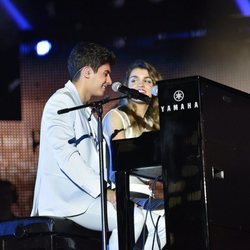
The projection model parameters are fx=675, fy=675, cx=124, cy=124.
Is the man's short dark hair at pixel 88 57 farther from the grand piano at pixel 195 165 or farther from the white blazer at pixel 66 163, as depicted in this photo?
the grand piano at pixel 195 165

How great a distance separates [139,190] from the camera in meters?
3.40

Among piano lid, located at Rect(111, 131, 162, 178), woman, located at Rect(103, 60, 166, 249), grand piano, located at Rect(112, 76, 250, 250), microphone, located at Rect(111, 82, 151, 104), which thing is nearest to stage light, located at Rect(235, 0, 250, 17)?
woman, located at Rect(103, 60, 166, 249)

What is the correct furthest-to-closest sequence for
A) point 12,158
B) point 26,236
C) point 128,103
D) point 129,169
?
point 12,158 < point 128,103 < point 26,236 < point 129,169

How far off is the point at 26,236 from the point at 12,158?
53.4 inches

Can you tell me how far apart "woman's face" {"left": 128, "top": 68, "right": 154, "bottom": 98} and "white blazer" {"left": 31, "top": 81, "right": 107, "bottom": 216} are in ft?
1.72

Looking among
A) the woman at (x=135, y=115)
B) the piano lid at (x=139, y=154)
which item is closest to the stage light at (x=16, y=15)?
the woman at (x=135, y=115)

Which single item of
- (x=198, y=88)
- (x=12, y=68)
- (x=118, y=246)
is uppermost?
(x=12, y=68)

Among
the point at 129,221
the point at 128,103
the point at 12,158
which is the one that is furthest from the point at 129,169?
the point at 12,158

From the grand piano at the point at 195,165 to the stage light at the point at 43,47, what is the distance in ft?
6.22

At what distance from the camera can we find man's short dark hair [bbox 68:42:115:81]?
379 centimetres

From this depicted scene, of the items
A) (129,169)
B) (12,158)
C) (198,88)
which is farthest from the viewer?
(12,158)

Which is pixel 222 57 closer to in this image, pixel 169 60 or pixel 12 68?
pixel 169 60

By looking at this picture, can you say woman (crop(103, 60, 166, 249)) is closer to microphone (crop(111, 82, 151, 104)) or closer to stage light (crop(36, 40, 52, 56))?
microphone (crop(111, 82, 151, 104))

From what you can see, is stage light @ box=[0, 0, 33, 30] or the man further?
stage light @ box=[0, 0, 33, 30]
